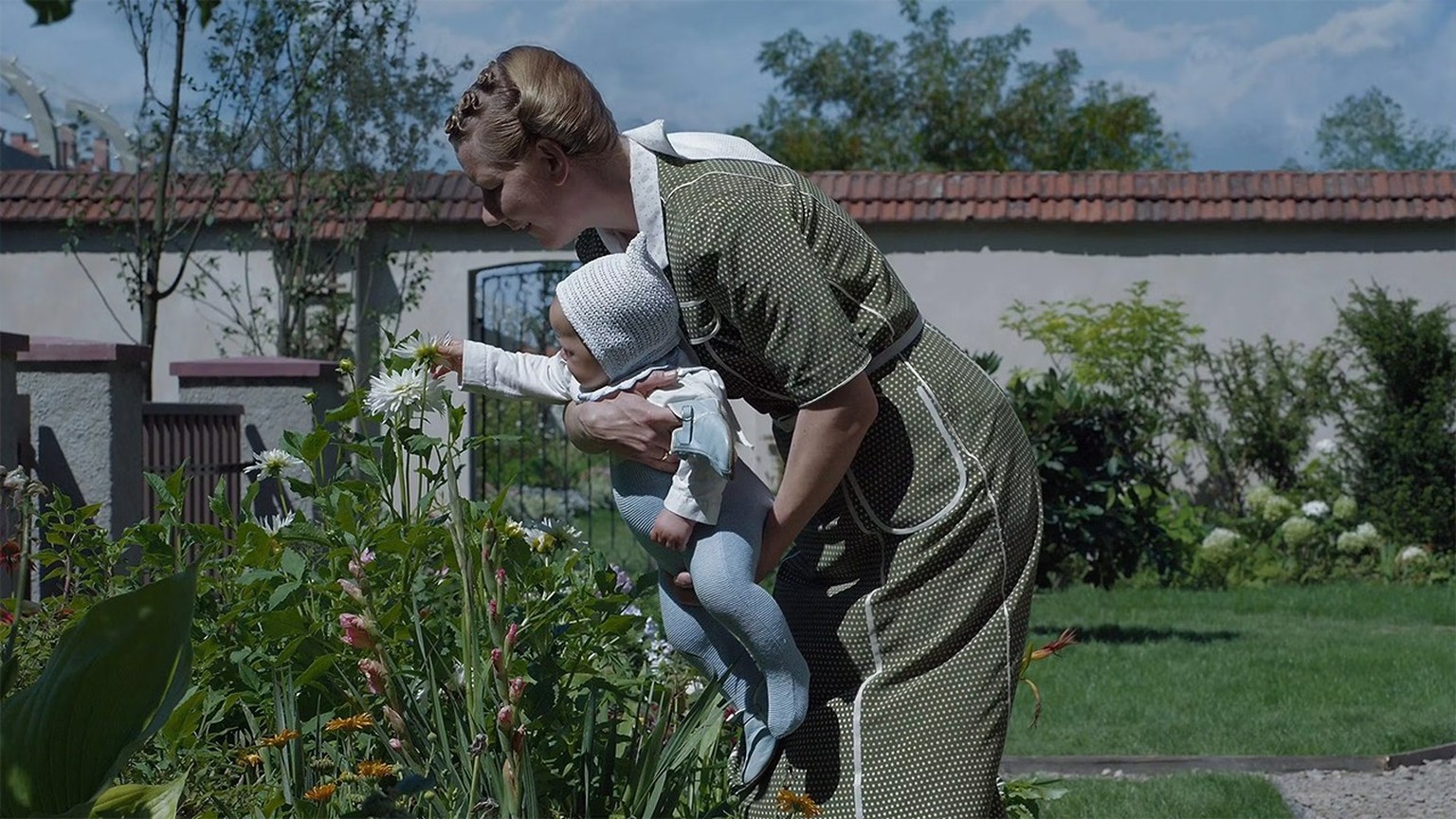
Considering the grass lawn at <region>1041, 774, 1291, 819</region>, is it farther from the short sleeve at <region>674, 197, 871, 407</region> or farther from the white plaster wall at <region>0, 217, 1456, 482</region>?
the white plaster wall at <region>0, 217, 1456, 482</region>

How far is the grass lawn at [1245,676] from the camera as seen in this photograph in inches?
211

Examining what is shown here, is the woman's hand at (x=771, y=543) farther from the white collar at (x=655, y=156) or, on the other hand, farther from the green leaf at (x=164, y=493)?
the green leaf at (x=164, y=493)

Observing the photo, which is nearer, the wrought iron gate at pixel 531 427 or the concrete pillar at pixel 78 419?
the concrete pillar at pixel 78 419

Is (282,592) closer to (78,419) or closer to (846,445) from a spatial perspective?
(846,445)

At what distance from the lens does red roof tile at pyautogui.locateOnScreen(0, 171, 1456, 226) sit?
12.4 metres

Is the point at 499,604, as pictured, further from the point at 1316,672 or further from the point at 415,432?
the point at 1316,672

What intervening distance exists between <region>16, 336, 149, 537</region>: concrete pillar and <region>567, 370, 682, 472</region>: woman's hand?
4.27 meters

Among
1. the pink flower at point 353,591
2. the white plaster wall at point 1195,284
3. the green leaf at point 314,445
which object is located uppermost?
the white plaster wall at point 1195,284

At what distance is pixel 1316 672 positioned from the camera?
6.71 meters

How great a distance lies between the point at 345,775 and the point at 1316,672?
223 inches

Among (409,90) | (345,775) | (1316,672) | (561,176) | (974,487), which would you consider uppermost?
(409,90)

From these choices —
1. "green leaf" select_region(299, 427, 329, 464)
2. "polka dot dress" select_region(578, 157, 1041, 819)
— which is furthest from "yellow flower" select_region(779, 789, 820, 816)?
"green leaf" select_region(299, 427, 329, 464)

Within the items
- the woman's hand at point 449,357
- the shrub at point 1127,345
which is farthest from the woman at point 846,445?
the shrub at point 1127,345

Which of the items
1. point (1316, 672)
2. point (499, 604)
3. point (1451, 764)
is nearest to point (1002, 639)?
point (499, 604)
